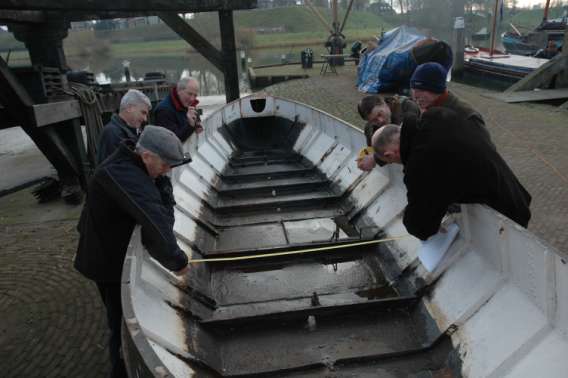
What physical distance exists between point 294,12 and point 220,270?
6118 centimetres

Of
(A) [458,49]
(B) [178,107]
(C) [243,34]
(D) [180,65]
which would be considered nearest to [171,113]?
(B) [178,107]

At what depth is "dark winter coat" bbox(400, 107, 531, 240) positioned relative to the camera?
9.23ft

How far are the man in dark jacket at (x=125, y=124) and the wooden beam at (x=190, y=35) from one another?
3.66 m

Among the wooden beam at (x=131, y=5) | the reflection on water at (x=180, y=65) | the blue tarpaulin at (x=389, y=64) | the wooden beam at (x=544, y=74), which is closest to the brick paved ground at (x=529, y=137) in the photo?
the blue tarpaulin at (x=389, y=64)

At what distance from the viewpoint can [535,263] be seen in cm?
264

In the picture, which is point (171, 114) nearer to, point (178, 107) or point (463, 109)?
point (178, 107)

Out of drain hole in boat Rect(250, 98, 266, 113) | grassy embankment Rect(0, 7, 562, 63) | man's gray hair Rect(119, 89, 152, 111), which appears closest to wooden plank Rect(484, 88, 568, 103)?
drain hole in boat Rect(250, 98, 266, 113)

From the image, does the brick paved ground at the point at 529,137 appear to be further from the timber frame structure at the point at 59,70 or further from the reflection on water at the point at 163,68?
the reflection on water at the point at 163,68

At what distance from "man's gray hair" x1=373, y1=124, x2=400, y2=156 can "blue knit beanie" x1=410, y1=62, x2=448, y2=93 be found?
521 mm

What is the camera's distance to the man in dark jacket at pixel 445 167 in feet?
9.24

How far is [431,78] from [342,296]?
2006mm

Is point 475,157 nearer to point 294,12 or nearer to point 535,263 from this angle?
point 535,263

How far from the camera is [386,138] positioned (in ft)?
10.3

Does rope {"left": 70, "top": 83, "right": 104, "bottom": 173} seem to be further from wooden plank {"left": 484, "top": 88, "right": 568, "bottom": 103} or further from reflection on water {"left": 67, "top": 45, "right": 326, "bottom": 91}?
reflection on water {"left": 67, "top": 45, "right": 326, "bottom": 91}
